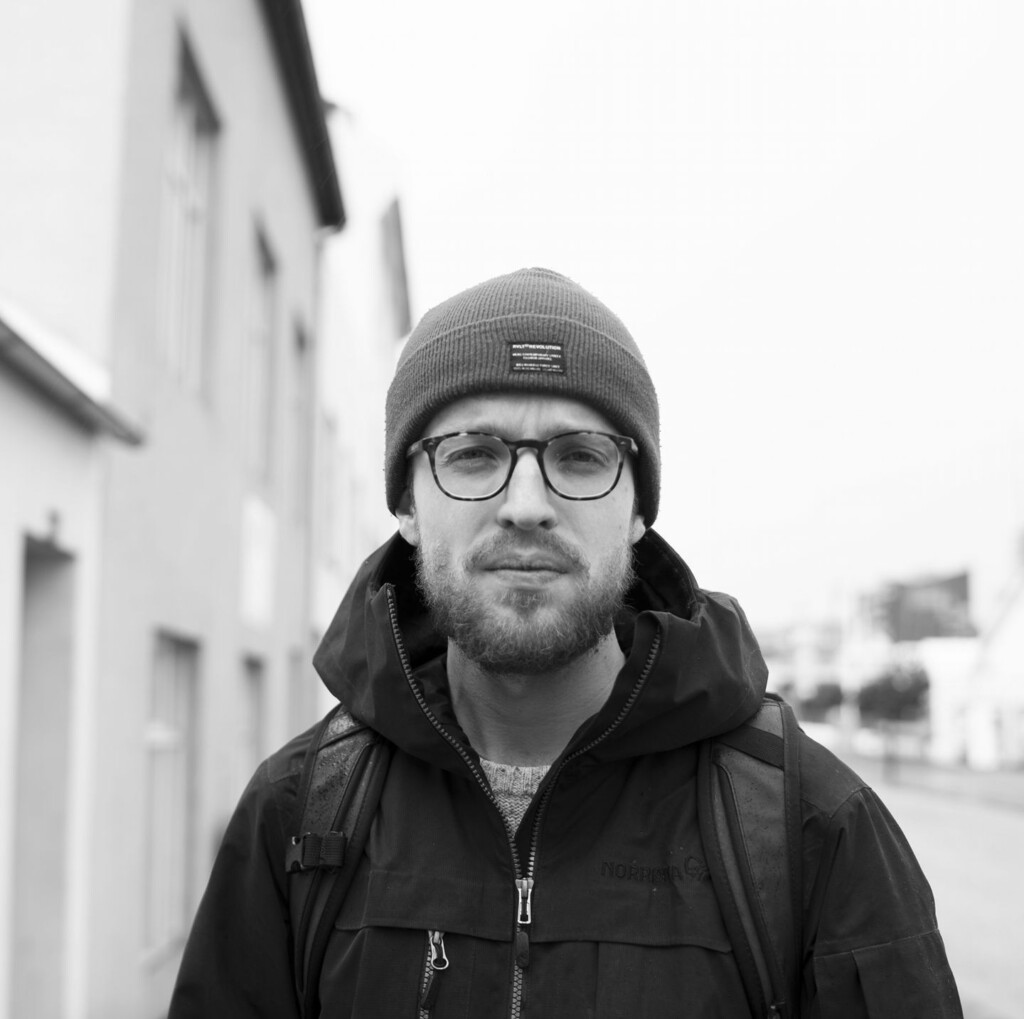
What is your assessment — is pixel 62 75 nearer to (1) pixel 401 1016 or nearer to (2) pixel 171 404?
(2) pixel 171 404

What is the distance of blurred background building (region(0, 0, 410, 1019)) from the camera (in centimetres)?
592

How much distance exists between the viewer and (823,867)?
7.11ft

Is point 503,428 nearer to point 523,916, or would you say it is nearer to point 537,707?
point 537,707

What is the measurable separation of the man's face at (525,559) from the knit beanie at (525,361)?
49mm

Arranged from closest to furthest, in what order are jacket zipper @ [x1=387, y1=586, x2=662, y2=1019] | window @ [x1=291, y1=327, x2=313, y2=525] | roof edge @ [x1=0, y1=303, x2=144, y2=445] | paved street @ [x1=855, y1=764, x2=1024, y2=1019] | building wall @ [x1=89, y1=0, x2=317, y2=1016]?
jacket zipper @ [x1=387, y1=586, x2=662, y2=1019], roof edge @ [x1=0, y1=303, x2=144, y2=445], building wall @ [x1=89, y1=0, x2=317, y2=1016], paved street @ [x1=855, y1=764, x2=1024, y2=1019], window @ [x1=291, y1=327, x2=313, y2=525]

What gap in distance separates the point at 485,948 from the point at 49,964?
4.30 metres

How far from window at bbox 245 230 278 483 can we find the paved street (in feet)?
22.9

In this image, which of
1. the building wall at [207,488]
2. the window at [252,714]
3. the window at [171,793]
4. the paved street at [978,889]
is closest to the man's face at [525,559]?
the building wall at [207,488]

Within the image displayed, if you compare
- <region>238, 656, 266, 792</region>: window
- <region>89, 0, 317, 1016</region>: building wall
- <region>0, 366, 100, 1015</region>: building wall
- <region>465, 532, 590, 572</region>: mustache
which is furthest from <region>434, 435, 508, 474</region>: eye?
<region>238, 656, 266, 792</region>: window

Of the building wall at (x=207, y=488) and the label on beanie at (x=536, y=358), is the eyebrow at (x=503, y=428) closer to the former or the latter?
the label on beanie at (x=536, y=358)

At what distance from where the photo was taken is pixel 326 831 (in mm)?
2396

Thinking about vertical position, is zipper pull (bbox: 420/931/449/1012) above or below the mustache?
below

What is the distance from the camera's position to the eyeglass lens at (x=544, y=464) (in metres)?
2.47

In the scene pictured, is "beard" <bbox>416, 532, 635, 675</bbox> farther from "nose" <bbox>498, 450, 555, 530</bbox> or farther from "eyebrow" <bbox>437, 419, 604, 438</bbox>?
"eyebrow" <bbox>437, 419, 604, 438</bbox>
